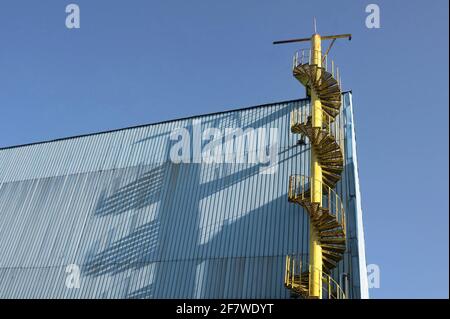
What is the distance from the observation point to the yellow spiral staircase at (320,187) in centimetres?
2175

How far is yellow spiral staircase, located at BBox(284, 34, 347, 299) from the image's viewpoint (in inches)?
856

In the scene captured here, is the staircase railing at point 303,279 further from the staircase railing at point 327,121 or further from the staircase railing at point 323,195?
the staircase railing at point 327,121

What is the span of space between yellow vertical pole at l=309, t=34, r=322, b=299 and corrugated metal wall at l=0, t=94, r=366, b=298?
161 cm

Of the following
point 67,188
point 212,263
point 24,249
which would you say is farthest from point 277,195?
point 24,249

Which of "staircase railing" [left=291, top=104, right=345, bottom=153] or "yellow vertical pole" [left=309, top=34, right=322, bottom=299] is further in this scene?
"staircase railing" [left=291, top=104, right=345, bottom=153]

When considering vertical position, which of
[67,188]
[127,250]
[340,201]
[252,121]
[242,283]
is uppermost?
[252,121]

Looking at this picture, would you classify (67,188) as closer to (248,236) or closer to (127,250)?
(127,250)

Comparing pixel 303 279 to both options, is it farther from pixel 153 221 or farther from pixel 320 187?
pixel 153 221

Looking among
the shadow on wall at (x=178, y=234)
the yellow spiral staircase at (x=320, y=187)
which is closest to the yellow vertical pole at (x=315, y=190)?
the yellow spiral staircase at (x=320, y=187)

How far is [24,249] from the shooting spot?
3016cm

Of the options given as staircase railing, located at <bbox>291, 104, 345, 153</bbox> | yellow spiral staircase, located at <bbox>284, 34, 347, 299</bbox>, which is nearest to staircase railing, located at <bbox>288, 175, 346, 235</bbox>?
yellow spiral staircase, located at <bbox>284, 34, 347, 299</bbox>

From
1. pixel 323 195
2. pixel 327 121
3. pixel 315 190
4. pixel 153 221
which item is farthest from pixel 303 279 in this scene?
pixel 153 221

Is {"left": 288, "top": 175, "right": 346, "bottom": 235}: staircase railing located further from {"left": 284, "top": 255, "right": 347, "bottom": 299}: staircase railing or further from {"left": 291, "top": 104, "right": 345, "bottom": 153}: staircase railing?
{"left": 284, "top": 255, "right": 347, "bottom": 299}: staircase railing

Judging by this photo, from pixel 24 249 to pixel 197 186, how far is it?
38.5 feet
